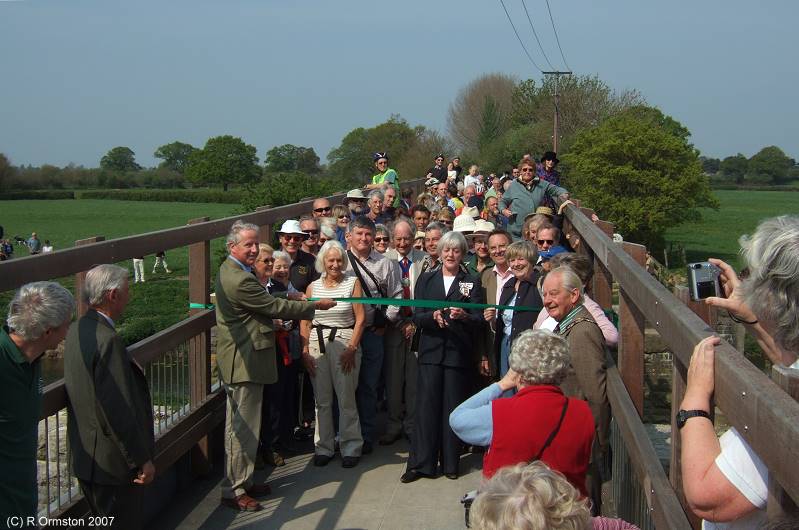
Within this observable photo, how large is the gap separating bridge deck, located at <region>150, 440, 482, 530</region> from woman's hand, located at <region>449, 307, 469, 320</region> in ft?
4.04

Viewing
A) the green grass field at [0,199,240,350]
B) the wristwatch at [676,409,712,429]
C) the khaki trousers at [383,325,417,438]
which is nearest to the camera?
the wristwatch at [676,409,712,429]

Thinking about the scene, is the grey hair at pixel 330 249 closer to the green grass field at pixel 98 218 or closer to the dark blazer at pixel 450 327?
the dark blazer at pixel 450 327

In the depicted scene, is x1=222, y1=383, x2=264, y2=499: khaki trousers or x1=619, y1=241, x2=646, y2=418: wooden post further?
x1=222, y1=383, x2=264, y2=499: khaki trousers

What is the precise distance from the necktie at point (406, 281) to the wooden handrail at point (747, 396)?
4428 millimetres

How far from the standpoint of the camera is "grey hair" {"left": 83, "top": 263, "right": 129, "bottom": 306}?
440 centimetres

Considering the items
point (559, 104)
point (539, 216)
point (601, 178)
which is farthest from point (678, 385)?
point (559, 104)

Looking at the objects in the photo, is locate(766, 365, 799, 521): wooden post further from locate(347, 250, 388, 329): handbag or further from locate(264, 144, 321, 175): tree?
locate(264, 144, 321, 175): tree

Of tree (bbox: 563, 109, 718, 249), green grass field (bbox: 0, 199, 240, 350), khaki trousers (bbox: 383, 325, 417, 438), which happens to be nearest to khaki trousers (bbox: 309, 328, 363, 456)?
khaki trousers (bbox: 383, 325, 417, 438)

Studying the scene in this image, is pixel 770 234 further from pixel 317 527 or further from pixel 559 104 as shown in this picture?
pixel 559 104

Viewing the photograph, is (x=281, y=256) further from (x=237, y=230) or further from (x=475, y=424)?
(x=475, y=424)

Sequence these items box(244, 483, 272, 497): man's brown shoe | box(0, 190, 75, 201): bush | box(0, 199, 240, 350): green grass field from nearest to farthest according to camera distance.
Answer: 1. box(244, 483, 272, 497): man's brown shoe
2. box(0, 199, 240, 350): green grass field
3. box(0, 190, 75, 201): bush

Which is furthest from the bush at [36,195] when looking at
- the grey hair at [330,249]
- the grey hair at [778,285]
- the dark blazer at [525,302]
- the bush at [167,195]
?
the grey hair at [778,285]

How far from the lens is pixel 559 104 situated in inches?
1925

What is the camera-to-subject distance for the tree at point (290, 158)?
87.3m
